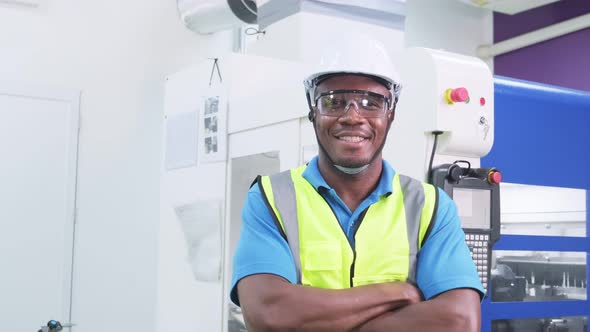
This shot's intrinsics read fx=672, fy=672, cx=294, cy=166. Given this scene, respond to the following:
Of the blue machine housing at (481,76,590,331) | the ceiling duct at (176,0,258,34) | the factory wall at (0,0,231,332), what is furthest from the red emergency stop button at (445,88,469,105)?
the factory wall at (0,0,231,332)

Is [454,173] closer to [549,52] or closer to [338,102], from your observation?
[338,102]

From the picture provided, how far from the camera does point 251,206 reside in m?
1.35

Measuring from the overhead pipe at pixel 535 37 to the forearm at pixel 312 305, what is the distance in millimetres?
3186

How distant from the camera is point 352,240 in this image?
52.3 inches

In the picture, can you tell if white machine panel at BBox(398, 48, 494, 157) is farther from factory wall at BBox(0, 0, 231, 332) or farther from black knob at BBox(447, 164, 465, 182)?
factory wall at BBox(0, 0, 231, 332)

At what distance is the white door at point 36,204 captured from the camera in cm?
297

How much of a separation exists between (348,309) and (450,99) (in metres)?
0.72

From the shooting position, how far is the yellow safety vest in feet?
4.25

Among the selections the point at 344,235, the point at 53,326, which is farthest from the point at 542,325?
the point at 53,326

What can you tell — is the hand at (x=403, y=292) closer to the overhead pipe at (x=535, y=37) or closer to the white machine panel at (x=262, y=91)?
the white machine panel at (x=262, y=91)

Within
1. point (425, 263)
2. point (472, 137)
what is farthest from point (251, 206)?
point (472, 137)

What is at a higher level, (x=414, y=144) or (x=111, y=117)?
(x=111, y=117)

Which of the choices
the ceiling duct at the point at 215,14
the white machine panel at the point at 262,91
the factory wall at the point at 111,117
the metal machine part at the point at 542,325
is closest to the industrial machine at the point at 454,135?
the metal machine part at the point at 542,325

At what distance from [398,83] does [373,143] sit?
0.49 feet
